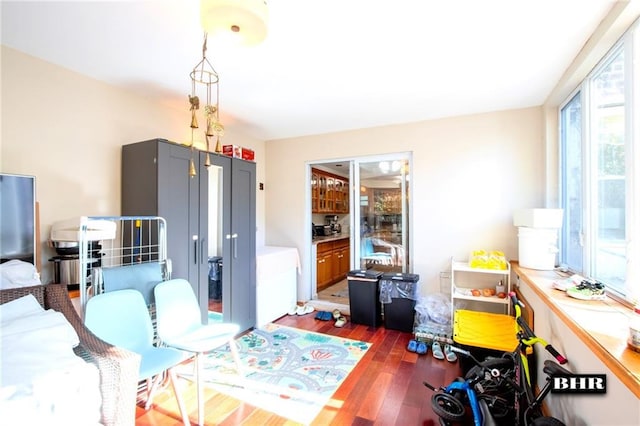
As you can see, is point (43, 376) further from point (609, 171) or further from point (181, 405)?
point (609, 171)

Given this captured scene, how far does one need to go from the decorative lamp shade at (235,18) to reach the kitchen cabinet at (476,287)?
2861mm


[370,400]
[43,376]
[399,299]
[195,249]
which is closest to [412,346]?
[399,299]

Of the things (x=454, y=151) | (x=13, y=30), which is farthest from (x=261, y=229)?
(x=13, y=30)

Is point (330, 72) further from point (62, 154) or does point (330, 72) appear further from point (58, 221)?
point (58, 221)

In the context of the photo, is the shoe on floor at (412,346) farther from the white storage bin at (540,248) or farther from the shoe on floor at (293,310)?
the shoe on floor at (293,310)

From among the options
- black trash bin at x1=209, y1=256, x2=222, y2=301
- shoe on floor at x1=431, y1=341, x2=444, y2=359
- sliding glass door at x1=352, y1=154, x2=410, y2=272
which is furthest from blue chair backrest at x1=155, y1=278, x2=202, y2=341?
sliding glass door at x1=352, y1=154, x2=410, y2=272

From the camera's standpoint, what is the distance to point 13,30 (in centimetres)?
179

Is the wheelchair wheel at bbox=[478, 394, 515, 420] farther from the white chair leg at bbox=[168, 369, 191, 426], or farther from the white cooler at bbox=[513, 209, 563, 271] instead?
the white chair leg at bbox=[168, 369, 191, 426]

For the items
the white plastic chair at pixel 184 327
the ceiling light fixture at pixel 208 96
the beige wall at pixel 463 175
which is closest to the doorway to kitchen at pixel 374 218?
the beige wall at pixel 463 175

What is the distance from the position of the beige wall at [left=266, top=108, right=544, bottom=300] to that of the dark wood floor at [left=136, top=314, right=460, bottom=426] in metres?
1.17

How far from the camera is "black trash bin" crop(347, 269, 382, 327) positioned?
11.3 ft

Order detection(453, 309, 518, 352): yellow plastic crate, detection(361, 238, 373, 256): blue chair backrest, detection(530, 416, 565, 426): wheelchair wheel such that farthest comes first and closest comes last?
→ detection(361, 238, 373, 256): blue chair backrest → detection(453, 309, 518, 352): yellow plastic crate → detection(530, 416, 565, 426): wheelchair wheel

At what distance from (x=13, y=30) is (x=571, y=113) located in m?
4.31

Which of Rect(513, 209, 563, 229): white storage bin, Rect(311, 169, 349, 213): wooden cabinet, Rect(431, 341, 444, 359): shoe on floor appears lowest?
Rect(431, 341, 444, 359): shoe on floor
